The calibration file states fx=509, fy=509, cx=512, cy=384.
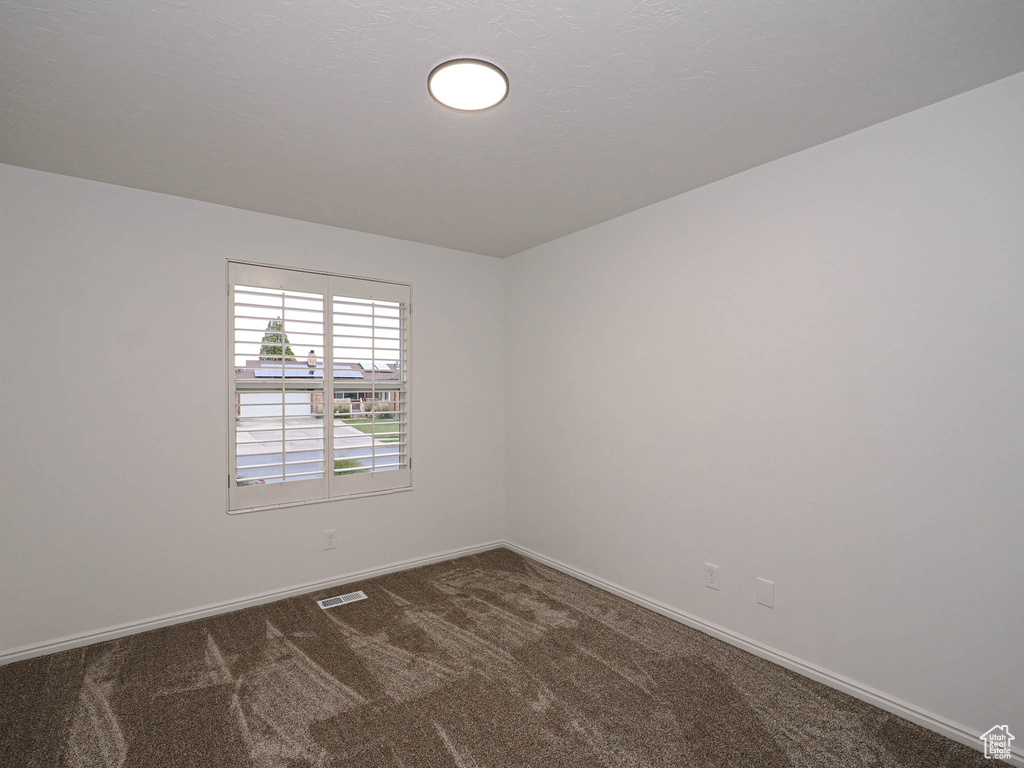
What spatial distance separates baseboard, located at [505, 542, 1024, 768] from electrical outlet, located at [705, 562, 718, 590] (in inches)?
8.2

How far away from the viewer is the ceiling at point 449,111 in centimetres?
158

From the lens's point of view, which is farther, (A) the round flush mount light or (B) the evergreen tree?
(B) the evergreen tree

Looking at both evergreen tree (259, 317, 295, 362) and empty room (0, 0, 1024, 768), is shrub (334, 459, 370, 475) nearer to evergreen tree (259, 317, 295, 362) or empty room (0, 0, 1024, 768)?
empty room (0, 0, 1024, 768)

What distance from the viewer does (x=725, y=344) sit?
2787 mm

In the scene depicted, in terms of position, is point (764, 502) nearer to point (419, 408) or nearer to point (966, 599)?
point (966, 599)

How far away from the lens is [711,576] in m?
2.85

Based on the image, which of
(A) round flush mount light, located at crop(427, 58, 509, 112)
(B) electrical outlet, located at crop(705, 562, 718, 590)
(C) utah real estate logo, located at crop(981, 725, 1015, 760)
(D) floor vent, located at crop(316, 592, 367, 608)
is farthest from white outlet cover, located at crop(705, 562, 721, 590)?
(A) round flush mount light, located at crop(427, 58, 509, 112)

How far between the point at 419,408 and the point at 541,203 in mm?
1797

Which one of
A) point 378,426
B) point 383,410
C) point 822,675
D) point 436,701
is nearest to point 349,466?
point 378,426

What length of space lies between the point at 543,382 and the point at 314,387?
170 cm

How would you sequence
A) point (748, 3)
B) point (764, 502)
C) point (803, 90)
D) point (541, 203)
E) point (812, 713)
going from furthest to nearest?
point (541, 203), point (764, 502), point (812, 713), point (803, 90), point (748, 3)

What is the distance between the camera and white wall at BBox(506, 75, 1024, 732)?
6.32 feet

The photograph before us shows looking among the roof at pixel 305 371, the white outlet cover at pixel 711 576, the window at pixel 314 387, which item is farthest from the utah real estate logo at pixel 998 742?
the roof at pixel 305 371

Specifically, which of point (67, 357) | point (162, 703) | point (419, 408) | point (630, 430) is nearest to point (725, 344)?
point (630, 430)
